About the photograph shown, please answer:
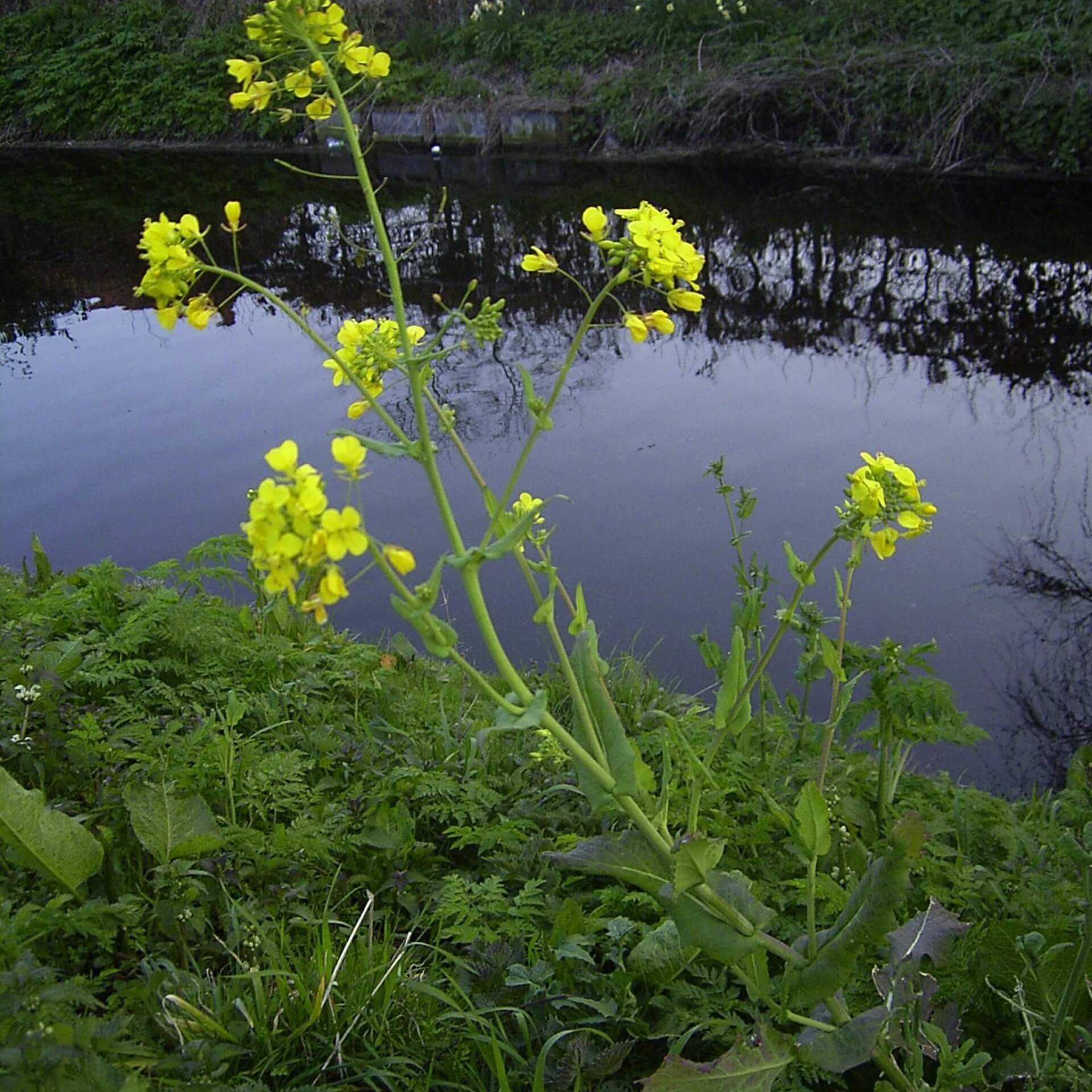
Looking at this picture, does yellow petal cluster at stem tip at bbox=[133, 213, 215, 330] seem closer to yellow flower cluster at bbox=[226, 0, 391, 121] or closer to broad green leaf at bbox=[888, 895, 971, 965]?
yellow flower cluster at bbox=[226, 0, 391, 121]

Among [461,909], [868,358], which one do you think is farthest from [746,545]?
[461,909]

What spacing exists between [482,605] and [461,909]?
0.79 m

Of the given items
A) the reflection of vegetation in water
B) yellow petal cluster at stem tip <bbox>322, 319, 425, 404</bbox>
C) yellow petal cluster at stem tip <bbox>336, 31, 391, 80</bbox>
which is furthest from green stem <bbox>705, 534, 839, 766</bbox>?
the reflection of vegetation in water

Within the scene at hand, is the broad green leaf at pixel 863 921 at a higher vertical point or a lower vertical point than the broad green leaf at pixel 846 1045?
higher

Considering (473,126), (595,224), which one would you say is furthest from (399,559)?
(473,126)

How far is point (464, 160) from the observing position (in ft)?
40.3

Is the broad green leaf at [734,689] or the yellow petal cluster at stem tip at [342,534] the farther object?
the broad green leaf at [734,689]

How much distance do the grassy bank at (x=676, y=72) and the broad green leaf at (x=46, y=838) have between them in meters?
9.48

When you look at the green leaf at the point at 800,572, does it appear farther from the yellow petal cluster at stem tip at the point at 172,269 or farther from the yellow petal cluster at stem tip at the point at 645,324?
the yellow petal cluster at stem tip at the point at 172,269

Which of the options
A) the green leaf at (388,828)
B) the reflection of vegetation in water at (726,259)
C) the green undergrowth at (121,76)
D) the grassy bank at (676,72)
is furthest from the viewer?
the green undergrowth at (121,76)

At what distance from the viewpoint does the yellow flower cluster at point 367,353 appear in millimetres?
1498

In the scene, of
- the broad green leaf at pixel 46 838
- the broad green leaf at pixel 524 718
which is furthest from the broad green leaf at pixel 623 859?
the broad green leaf at pixel 46 838

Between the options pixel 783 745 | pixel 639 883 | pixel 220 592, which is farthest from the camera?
pixel 220 592

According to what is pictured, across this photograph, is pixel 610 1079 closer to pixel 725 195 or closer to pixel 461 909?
pixel 461 909
